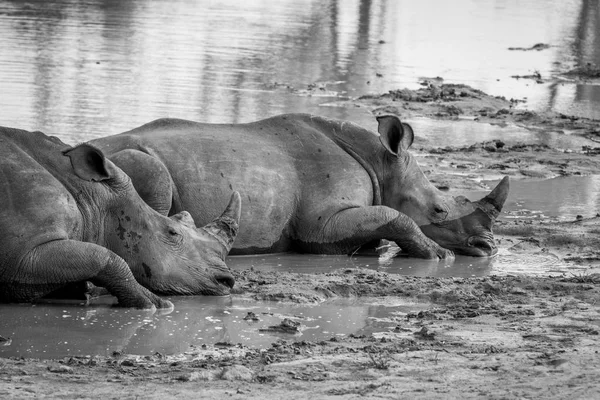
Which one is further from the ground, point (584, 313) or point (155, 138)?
point (155, 138)

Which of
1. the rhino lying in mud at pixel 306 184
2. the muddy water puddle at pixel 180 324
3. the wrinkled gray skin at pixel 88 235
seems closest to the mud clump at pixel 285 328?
the muddy water puddle at pixel 180 324

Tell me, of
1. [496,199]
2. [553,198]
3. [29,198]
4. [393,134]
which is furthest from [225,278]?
[553,198]

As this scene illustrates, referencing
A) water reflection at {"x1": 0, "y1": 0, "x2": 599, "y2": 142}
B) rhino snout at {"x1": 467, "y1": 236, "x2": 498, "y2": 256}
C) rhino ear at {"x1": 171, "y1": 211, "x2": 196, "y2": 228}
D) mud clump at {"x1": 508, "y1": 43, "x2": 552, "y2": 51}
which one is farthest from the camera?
mud clump at {"x1": 508, "y1": 43, "x2": 552, "y2": 51}

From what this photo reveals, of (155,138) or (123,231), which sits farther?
(155,138)

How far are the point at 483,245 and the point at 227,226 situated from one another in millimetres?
2670

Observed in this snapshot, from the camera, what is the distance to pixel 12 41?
21.1 metres

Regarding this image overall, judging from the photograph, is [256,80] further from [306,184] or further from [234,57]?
[306,184]

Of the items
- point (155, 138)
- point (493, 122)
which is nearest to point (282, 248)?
point (155, 138)

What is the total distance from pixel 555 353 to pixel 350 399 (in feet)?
4.88

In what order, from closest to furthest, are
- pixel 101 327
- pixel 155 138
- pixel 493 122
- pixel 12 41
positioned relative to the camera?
pixel 101 327, pixel 155 138, pixel 493 122, pixel 12 41

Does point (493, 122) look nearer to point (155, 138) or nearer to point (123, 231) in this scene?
point (155, 138)

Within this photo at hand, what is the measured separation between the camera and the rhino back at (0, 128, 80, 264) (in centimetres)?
764

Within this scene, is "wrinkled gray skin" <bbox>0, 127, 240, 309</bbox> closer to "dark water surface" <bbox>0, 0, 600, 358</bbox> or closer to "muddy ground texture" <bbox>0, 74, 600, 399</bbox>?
"dark water surface" <bbox>0, 0, 600, 358</bbox>

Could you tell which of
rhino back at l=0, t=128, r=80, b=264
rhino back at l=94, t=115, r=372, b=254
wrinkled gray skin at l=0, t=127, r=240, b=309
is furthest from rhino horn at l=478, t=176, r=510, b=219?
rhino back at l=0, t=128, r=80, b=264
